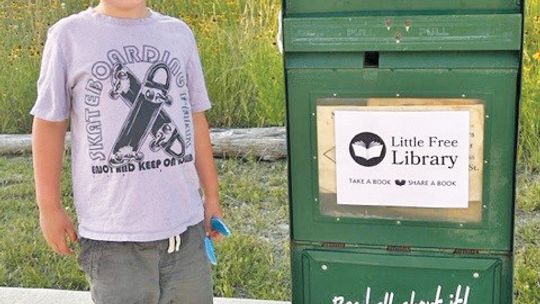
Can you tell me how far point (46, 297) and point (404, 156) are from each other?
1.77 metres

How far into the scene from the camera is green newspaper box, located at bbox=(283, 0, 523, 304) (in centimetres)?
235

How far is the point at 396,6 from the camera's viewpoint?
7.79 ft

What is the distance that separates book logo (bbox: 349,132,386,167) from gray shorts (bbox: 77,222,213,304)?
50 centimetres

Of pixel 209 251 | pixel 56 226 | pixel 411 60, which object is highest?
pixel 411 60

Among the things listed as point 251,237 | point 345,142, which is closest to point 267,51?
point 251,237

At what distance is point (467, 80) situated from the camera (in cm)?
236

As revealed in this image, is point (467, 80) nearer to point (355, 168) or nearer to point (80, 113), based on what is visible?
point (355, 168)

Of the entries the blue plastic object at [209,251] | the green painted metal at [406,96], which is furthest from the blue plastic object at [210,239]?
the green painted metal at [406,96]

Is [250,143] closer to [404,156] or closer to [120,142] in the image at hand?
[404,156]

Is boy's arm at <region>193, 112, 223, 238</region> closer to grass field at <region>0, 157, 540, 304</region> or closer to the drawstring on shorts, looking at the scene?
the drawstring on shorts

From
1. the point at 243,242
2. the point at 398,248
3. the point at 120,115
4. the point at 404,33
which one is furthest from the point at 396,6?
the point at 243,242

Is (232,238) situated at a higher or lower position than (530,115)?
lower

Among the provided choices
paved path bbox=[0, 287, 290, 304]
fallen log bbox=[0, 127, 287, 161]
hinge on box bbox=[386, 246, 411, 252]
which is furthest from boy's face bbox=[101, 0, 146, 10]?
fallen log bbox=[0, 127, 287, 161]

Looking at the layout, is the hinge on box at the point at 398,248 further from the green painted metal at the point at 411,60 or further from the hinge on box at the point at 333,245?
the green painted metal at the point at 411,60
